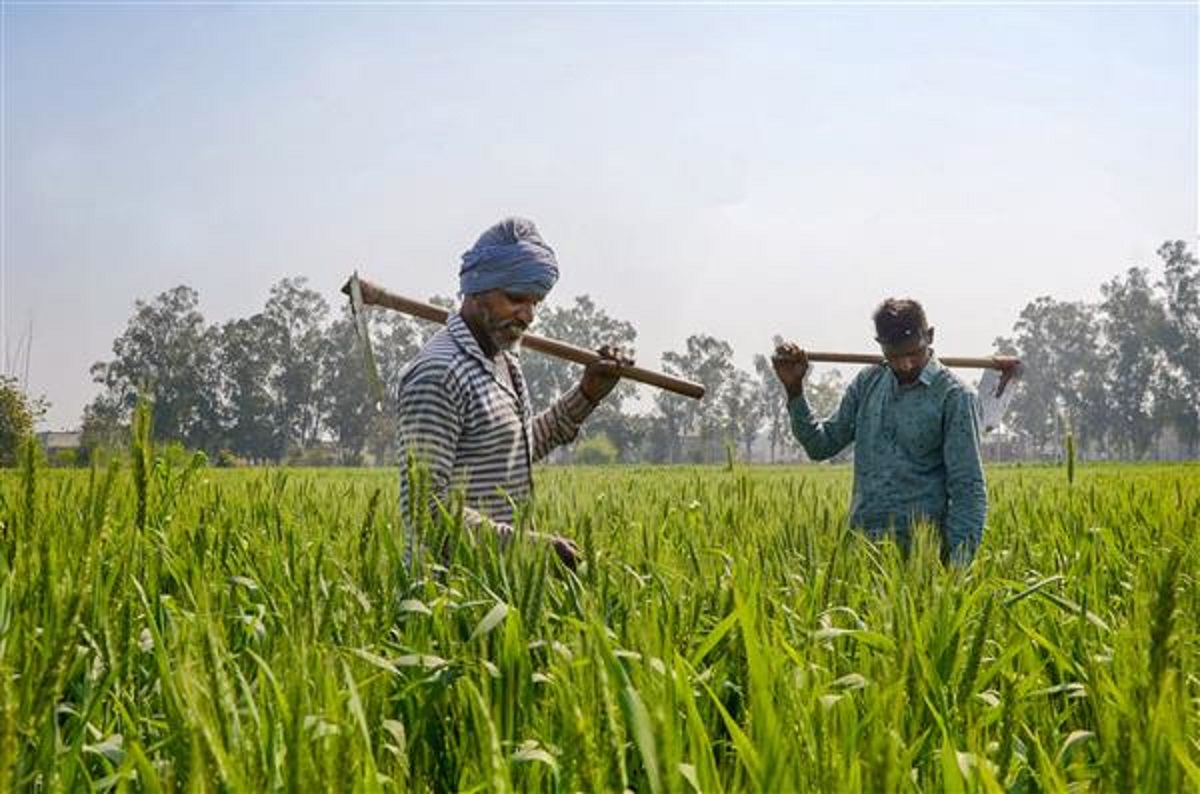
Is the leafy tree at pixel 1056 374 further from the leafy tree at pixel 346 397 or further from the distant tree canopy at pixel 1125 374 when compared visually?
the leafy tree at pixel 346 397

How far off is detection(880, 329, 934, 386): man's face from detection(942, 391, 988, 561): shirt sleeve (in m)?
0.18

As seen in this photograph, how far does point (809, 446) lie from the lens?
5121mm

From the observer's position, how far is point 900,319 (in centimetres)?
450

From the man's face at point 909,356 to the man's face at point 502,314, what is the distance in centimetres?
179

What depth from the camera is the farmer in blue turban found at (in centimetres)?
315

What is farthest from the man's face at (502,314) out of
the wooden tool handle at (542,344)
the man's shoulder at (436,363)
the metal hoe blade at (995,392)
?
the metal hoe blade at (995,392)

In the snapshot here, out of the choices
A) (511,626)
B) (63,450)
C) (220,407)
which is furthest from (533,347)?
(220,407)

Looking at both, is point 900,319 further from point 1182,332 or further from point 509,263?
point 1182,332

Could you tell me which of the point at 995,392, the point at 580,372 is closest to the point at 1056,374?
the point at 580,372

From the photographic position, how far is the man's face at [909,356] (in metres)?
4.51

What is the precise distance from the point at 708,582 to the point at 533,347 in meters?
2.08

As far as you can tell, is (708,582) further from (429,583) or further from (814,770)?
(814,770)

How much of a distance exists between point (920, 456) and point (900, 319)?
589mm

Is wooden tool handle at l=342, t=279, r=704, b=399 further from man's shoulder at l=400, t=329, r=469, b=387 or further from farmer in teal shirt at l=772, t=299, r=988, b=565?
man's shoulder at l=400, t=329, r=469, b=387
